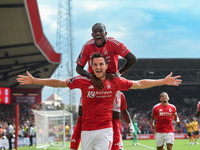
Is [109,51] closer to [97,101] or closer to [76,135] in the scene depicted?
[97,101]

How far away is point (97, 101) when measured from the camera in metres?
5.38

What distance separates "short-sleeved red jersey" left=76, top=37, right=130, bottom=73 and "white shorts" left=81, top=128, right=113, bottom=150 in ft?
4.66

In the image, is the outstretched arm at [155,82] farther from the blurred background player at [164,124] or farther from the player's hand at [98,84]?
the blurred background player at [164,124]

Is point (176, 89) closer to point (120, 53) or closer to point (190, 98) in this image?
point (190, 98)

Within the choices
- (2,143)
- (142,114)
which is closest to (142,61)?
(142,114)

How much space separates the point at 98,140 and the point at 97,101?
63cm

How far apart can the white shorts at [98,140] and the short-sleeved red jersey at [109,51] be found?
1420 mm

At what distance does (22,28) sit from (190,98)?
32375 mm

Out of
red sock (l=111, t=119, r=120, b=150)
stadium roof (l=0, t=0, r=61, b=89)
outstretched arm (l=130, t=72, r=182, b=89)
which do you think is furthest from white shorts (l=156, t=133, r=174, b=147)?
stadium roof (l=0, t=0, r=61, b=89)

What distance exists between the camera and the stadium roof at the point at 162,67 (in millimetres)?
41156

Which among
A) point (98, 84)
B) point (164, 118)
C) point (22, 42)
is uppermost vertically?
point (22, 42)

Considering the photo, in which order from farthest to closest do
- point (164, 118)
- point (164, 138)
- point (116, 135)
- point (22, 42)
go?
point (22, 42)
point (164, 118)
point (164, 138)
point (116, 135)

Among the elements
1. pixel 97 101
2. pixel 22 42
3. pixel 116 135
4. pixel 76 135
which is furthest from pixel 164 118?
pixel 22 42

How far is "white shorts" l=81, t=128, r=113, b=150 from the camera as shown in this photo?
5.21 metres
